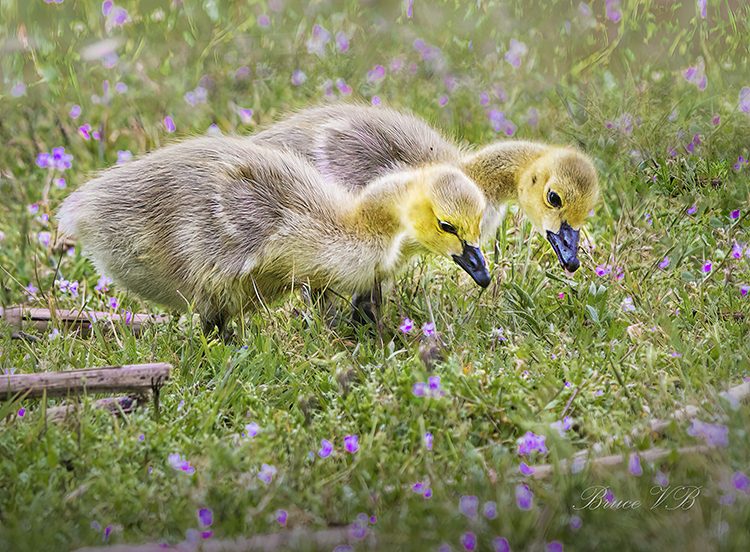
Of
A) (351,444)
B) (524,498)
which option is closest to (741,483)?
(524,498)

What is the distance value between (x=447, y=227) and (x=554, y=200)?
2.60ft

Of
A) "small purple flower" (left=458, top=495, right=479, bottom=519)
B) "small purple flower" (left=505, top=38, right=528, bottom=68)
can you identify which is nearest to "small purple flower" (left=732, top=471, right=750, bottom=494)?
"small purple flower" (left=458, top=495, right=479, bottom=519)

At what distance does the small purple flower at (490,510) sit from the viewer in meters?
1.85

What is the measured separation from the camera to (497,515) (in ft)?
6.01

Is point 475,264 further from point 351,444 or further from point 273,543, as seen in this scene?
point 273,543

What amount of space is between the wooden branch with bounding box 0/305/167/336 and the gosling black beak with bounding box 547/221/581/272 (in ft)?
6.92

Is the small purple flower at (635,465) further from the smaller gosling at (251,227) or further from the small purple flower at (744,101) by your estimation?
the small purple flower at (744,101)

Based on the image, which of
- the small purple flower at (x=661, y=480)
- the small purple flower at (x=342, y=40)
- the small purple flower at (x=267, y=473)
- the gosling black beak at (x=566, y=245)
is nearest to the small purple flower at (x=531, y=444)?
the small purple flower at (x=661, y=480)

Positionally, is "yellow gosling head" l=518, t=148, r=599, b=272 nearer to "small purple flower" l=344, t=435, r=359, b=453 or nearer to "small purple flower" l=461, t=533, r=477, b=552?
"small purple flower" l=344, t=435, r=359, b=453

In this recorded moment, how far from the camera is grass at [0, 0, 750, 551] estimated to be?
6.43 feet

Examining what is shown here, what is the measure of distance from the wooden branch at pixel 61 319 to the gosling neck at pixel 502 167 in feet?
6.49

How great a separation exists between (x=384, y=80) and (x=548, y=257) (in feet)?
9.01

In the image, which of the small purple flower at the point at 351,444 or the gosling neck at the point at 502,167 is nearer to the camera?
the small purple flower at the point at 351,444

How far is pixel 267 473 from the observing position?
2.12 m
